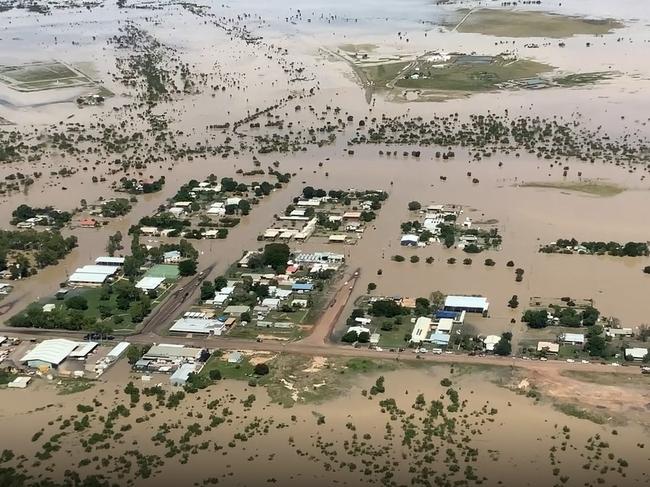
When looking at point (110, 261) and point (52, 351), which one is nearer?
point (52, 351)

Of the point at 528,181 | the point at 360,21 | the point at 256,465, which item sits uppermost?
the point at 360,21

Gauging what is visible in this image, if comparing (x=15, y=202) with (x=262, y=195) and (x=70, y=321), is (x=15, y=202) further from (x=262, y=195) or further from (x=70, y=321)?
(x=70, y=321)

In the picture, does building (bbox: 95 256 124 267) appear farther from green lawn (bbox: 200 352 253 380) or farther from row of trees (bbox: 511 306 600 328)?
row of trees (bbox: 511 306 600 328)

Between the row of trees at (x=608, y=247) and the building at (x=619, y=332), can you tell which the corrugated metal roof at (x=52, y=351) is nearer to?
the building at (x=619, y=332)

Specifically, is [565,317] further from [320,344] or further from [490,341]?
[320,344]

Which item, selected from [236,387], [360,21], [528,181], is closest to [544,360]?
[236,387]

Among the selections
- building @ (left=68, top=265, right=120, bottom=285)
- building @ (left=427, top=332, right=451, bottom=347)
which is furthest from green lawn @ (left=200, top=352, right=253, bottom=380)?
building @ (left=68, top=265, right=120, bottom=285)

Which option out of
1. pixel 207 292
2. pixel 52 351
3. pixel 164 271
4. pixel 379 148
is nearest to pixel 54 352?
pixel 52 351
